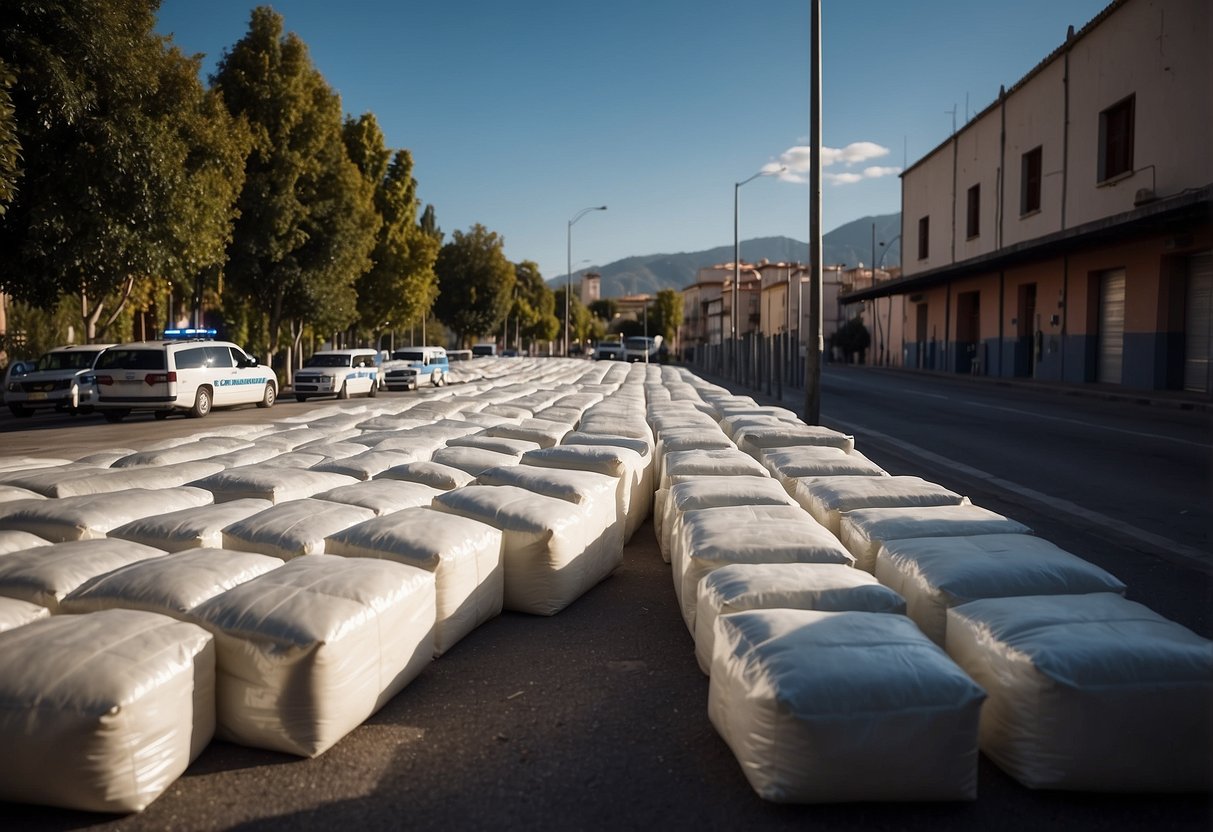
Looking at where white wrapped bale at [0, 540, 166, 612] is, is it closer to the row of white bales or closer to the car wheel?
the row of white bales

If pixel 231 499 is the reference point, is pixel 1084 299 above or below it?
above

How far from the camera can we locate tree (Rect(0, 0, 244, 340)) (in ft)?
48.2

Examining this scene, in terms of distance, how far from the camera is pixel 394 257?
38781 millimetres

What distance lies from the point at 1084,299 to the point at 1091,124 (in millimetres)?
5453

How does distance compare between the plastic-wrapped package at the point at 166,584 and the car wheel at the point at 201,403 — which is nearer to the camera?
the plastic-wrapped package at the point at 166,584

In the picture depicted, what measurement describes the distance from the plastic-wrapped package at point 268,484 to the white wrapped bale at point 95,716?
2722 mm

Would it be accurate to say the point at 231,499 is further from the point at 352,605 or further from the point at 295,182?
Result: the point at 295,182

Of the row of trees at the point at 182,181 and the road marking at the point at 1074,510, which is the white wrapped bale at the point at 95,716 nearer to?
the road marking at the point at 1074,510

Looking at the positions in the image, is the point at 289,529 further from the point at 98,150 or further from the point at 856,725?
the point at 98,150

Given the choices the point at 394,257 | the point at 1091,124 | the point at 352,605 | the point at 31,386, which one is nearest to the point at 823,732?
the point at 352,605

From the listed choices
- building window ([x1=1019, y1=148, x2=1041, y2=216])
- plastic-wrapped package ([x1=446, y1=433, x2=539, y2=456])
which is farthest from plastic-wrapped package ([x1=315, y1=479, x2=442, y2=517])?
building window ([x1=1019, y1=148, x2=1041, y2=216])

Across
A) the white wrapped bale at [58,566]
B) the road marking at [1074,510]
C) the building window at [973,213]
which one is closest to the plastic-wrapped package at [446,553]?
the white wrapped bale at [58,566]

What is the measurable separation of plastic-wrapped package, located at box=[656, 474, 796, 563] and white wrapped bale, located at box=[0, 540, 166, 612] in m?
2.89

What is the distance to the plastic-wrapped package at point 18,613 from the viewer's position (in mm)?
3550
